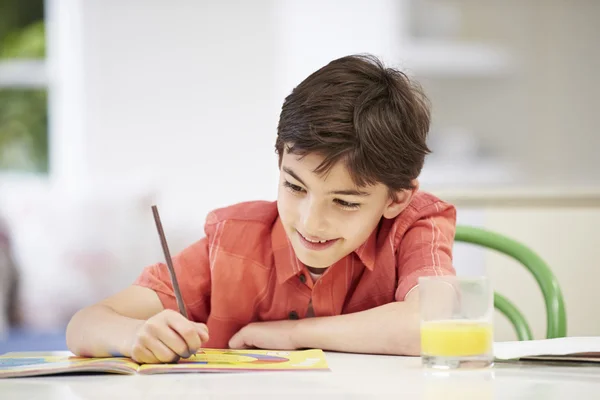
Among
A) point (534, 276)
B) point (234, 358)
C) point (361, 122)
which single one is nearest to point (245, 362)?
point (234, 358)

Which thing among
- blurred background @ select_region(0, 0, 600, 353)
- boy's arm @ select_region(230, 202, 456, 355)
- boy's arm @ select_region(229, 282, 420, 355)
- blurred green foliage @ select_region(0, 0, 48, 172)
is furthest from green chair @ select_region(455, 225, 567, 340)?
blurred green foliage @ select_region(0, 0, 48, 172)

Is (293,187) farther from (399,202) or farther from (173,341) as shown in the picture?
(173,341)

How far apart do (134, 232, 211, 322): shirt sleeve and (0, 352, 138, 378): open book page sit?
10.6 inches

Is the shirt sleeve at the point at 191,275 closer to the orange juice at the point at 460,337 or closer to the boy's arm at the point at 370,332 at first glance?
the boy's arm at the point at 370,332

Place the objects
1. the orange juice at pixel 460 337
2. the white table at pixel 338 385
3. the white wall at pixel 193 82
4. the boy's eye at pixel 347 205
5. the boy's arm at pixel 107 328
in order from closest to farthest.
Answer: the white table at pixel 338 385, the orange juice at pixel 460 337, the boy's arm at pixel 107 328, the boy's eye at pixel 347 205, the white wall at pixel 193 82

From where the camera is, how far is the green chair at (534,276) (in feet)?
4.52

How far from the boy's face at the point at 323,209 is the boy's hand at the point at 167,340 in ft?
0.82

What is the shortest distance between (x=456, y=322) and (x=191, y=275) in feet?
1.81

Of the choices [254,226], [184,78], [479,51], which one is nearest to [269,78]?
[184,78]

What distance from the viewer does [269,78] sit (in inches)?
162

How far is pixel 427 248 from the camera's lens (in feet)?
4.03

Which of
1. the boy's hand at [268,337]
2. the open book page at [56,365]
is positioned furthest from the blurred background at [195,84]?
the open book page at [56,365]

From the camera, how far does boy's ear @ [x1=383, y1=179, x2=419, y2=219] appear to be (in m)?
1.23

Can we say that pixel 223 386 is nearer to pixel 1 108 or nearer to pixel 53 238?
pixel 53 238
